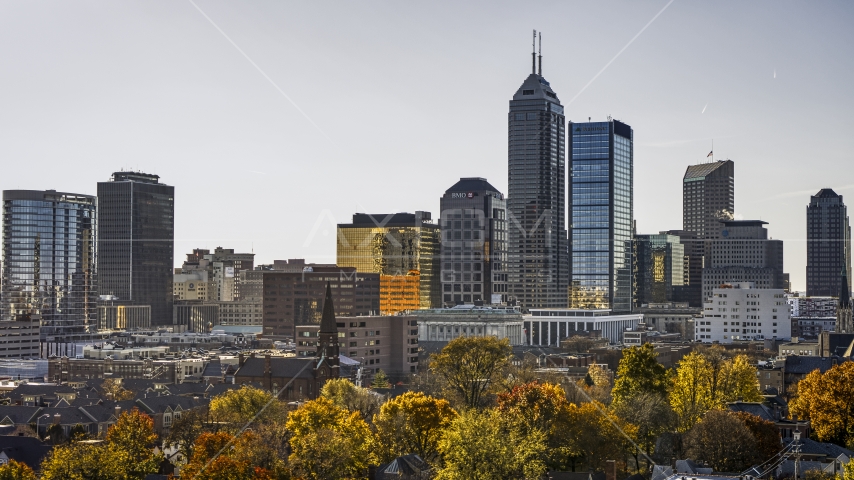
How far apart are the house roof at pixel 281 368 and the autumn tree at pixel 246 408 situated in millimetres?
20830

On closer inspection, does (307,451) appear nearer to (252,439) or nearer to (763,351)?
(252,439)

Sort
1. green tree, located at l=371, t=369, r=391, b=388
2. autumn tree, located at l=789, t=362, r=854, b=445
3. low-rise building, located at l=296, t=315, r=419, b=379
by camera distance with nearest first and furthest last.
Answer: autumn tree, located at l=789, t=362, r=854, b=445 → green tree, located at l=371, t=369, r=391, b=388 → low-rise building, located at l=296, t=315, r=419, b=379

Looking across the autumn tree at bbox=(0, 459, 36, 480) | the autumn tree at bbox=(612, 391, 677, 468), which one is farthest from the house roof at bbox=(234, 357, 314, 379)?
the autumn tree at bbox=(0, 459, 36, 480)

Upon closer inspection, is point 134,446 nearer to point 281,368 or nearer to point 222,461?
point 222,461

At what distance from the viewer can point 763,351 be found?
18525 cm

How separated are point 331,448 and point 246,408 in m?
31.4

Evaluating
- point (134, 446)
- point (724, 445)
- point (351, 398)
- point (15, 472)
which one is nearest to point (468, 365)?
point (351, 398)

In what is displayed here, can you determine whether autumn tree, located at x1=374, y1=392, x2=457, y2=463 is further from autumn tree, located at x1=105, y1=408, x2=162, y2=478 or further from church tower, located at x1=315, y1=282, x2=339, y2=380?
church tower, located at x1=315, y1=282, x2=339, y2=380

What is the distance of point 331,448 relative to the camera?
74250 millimetres

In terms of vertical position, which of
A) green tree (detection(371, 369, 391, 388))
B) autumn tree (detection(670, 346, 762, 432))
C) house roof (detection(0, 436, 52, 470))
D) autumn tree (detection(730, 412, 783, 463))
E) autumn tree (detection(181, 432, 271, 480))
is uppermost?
autumn tree (detection(670, 346, 762, 432))

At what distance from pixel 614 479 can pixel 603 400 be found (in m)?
29.7

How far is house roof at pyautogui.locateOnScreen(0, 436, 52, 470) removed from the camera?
87.1 metres

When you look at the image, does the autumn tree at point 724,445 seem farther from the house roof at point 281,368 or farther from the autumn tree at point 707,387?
the house roof at point 281,368

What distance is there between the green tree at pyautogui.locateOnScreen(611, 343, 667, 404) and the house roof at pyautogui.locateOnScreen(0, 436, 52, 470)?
141 feet
